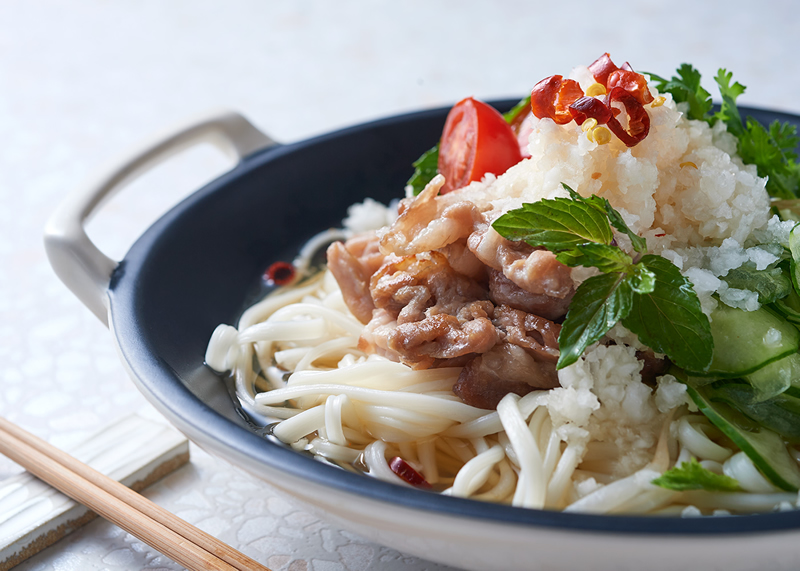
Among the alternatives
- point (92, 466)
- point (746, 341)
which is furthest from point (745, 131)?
point (92, 466)

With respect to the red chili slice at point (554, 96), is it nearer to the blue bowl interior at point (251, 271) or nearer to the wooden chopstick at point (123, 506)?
the blue bowl interior at point (251, 271)

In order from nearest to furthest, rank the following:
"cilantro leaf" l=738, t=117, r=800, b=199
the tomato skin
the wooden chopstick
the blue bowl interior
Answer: the blue bowl interior
the wooden chopstick
"cilantro leaf" l=738, t=117, r=800, b=199
the tomato skin

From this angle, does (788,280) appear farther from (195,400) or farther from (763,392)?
(195,400)

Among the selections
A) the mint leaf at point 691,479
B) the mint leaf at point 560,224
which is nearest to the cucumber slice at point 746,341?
the mint leaf at point 691,479

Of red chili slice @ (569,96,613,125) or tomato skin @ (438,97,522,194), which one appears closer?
red chili slice @ (569,96,613,125)

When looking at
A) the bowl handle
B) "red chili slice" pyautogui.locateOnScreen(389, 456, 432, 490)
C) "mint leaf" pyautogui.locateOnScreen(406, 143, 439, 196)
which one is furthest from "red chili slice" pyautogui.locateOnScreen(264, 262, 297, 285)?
"red chili slice" pyautogui.locateOnScreen(389, 456, 432, 490)

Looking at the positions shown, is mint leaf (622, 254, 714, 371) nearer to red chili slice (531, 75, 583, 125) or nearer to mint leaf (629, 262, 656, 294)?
mint leaf (629, 262, 656, 294)
